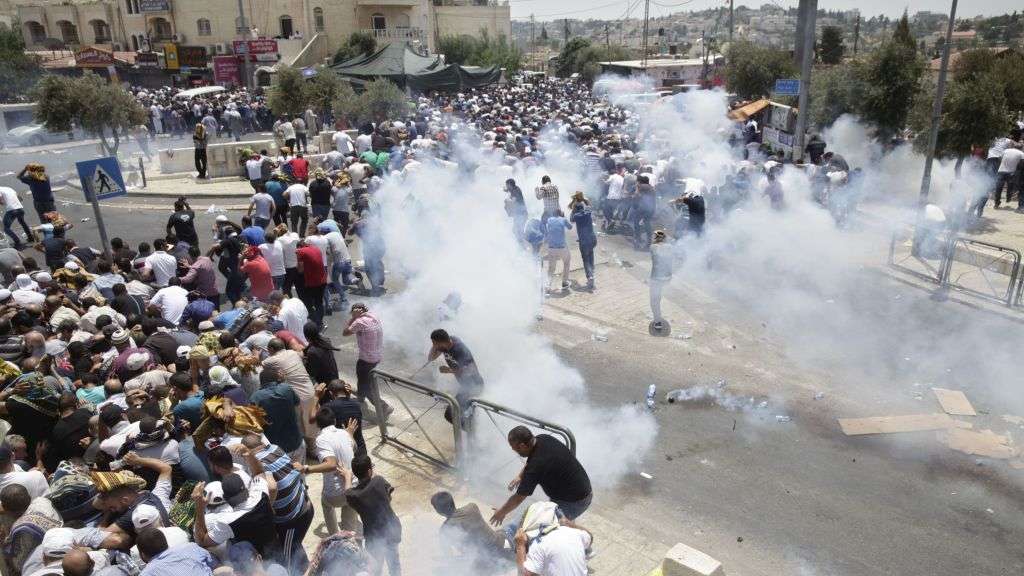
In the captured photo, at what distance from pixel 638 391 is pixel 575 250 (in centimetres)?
603

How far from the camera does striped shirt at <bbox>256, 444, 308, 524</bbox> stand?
4.61 meters

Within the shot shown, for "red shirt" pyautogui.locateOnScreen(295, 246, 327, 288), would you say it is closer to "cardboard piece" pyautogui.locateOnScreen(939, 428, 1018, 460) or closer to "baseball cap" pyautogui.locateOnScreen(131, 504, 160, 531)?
"baseball cap" pyautogui.locateOnScreen(131, 504, 160, 531)

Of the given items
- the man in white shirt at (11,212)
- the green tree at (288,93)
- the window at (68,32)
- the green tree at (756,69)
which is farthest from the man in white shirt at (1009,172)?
the window at (68,32)

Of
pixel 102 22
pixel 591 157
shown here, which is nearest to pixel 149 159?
pixel 591 157

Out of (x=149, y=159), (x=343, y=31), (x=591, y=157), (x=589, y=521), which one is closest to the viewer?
(x=589, y=521)

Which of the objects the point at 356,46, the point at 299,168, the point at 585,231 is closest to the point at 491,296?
the point at 585,231

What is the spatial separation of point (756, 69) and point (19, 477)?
28.0 metres

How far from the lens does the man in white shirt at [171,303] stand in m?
8.14

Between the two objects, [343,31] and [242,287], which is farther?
[343,31]

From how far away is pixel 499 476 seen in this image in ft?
21.5

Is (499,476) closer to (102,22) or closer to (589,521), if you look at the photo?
(589,521)

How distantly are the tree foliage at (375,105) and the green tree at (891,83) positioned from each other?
45.3ft

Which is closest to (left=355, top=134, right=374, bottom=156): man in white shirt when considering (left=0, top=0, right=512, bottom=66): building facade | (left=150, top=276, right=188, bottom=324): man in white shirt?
(left=150, top=276, right=188, bottom=324): man in white shirt

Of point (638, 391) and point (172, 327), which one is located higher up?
point (172, 327)
